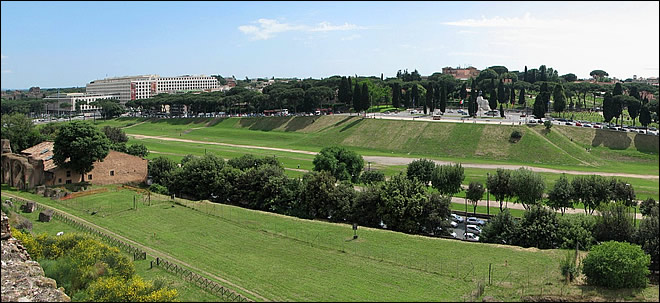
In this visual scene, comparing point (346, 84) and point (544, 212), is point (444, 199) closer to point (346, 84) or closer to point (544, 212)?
point (544, 212)

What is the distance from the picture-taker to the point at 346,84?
8506 cm

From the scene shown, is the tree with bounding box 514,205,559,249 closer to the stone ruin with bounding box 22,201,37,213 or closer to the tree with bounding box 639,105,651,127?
the stone ruin with bounding box 22,201,37,213

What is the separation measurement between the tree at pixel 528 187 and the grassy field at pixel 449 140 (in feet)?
36.5

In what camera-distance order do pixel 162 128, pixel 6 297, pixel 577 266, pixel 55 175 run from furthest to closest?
pixel 162 128, pixel 55 175, pixel 577 266, pixel 6 297

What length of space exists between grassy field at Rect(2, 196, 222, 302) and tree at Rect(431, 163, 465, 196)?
2191 cm

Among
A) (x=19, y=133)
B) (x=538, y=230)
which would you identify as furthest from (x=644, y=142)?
(x=19, y=133)

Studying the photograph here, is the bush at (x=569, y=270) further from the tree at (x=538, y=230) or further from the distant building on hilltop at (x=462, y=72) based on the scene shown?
the distant building on hilltop at (x=462, y=72)

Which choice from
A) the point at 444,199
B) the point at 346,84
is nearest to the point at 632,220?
the point at 444,199

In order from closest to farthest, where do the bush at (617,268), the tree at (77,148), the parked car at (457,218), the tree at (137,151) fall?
the bush at (617,268), the parked car at (457,218), the tree at (77,148), the tree at (137,151)

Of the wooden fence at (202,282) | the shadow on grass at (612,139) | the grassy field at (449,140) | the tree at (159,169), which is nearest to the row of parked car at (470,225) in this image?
the grassy field at (449,140)

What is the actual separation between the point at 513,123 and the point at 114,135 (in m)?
50.1

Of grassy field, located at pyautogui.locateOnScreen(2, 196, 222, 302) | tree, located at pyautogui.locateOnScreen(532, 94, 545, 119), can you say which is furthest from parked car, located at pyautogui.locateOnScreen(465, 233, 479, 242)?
tree, located at pyautogui.locateOnScreen(532, 94, 545, 119)

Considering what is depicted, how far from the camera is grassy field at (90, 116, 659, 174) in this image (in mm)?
50625

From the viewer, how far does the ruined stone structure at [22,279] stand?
15984mm
